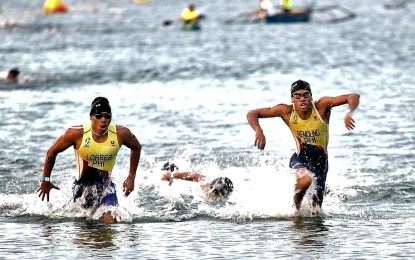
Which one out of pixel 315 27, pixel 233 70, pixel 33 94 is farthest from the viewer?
pixel 315 27

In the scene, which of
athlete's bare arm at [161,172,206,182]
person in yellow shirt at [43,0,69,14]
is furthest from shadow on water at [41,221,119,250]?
person in yellow shirt at [43,0,69,14]

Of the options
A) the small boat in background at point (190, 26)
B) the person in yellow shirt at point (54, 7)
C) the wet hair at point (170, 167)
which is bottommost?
the wet hair at point (170, 167)

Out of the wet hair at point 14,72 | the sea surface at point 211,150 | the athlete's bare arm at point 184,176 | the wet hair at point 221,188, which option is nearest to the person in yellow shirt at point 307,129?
the sea surface at point 211,150

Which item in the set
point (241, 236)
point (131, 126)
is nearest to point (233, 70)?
point (131, 126)

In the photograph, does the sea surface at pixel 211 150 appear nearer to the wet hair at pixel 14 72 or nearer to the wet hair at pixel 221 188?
the wet hair at pixel 221 188

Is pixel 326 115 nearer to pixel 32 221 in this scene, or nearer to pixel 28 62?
pixel 32 221

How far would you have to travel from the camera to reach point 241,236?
15961 millimetres

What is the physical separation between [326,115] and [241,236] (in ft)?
8.29

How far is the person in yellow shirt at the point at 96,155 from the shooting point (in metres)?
16.3

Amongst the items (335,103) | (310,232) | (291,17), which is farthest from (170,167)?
(291,17)

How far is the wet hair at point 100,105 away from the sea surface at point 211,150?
61.0 inches

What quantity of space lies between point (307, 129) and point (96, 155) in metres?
2.94

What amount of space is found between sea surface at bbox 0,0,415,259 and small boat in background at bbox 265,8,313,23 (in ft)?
36.2

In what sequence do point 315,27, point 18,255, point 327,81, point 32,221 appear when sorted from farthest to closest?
point 315,27 < point 327,81 < point 32,221 < point 18,255
